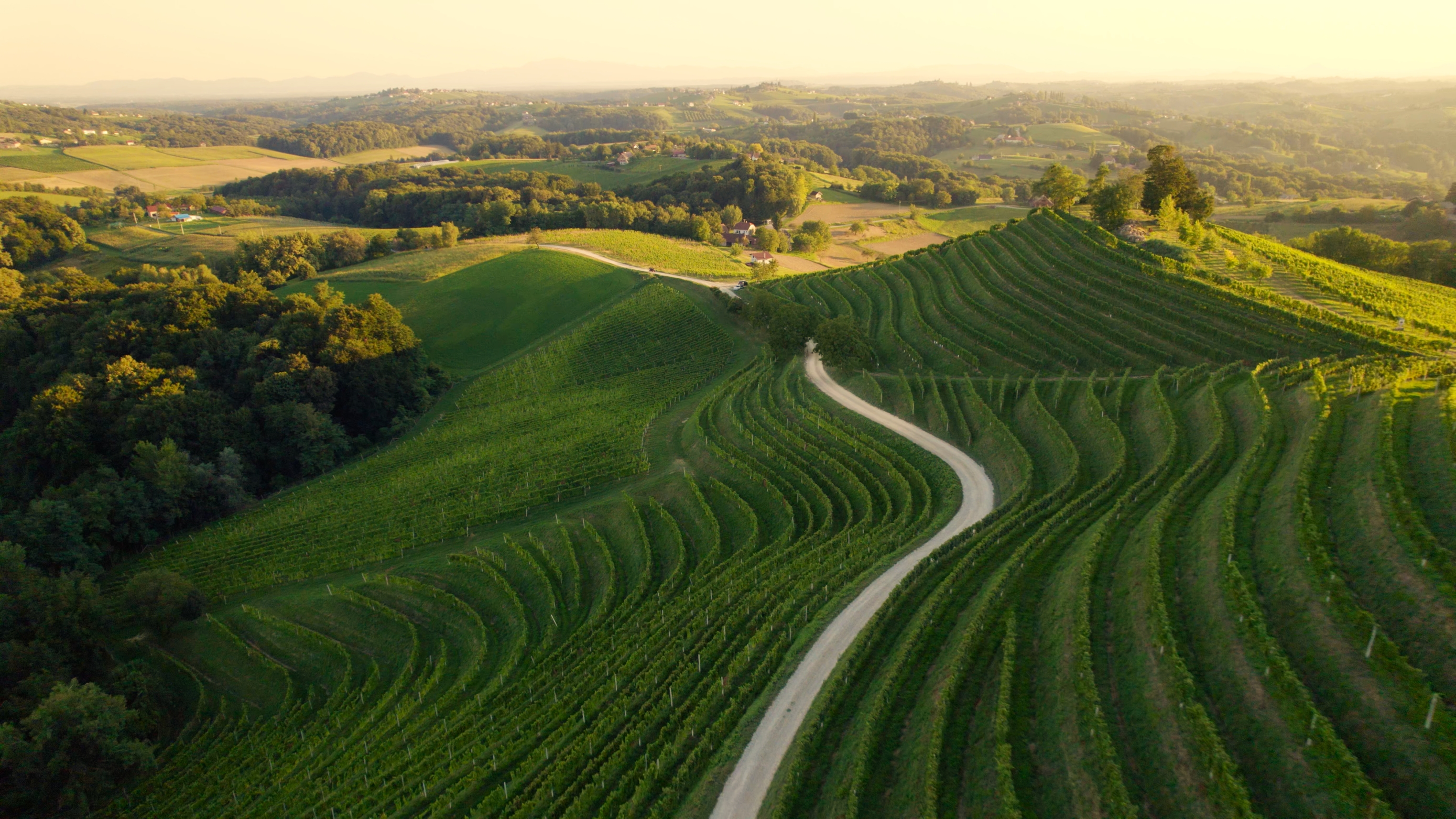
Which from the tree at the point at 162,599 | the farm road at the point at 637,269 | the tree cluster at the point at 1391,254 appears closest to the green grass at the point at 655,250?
the farm road at the point at 637,269

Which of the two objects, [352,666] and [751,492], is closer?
[352,666]

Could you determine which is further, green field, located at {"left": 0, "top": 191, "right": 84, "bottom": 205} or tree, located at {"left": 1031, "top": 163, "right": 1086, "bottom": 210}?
green field, located at {"left": 0, "top": 191, "right": 84, "bottom": 205}

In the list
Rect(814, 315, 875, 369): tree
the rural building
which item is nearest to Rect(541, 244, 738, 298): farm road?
Rect(814, 315, 875, 369): tree

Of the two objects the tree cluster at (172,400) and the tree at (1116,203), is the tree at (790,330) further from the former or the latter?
the tree cluster at (172,400)

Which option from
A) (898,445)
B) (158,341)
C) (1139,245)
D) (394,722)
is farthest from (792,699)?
(158,341)

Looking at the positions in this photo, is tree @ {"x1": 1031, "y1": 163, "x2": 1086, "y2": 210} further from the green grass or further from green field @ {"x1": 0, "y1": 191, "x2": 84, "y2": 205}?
green field @ {"x1": 0, "y1": 191, "x2": 84, "y2": 205}

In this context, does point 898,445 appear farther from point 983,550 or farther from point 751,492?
point 983,550
